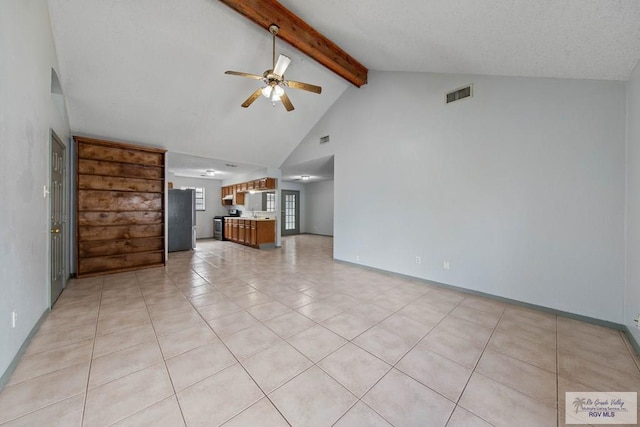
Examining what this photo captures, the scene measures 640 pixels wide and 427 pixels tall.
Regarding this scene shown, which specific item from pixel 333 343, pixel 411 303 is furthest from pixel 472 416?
pixel 411 303

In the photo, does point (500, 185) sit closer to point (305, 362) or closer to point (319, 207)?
point (305, 362)

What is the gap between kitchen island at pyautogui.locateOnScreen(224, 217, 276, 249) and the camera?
7.04m

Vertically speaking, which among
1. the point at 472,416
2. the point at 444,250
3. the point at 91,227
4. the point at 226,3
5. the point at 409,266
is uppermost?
the point at 226,3

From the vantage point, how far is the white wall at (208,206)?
9.24m

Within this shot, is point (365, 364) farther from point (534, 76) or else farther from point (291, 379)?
point (534, 76)

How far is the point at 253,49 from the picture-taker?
3.62m

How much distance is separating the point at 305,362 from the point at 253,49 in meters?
4.23

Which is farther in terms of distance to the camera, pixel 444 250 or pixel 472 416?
pixel 444 250

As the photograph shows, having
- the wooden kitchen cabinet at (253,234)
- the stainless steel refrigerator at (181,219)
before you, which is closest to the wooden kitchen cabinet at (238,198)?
the stainless steel refrigerator at (181,219)

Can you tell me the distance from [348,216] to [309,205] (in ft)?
19.1

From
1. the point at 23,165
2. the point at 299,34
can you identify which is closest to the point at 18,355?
the point at 23,165

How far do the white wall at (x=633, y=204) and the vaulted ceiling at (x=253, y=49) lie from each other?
32cm

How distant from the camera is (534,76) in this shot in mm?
2838

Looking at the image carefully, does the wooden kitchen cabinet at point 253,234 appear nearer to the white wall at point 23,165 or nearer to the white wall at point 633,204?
the white wall at point 23,165
